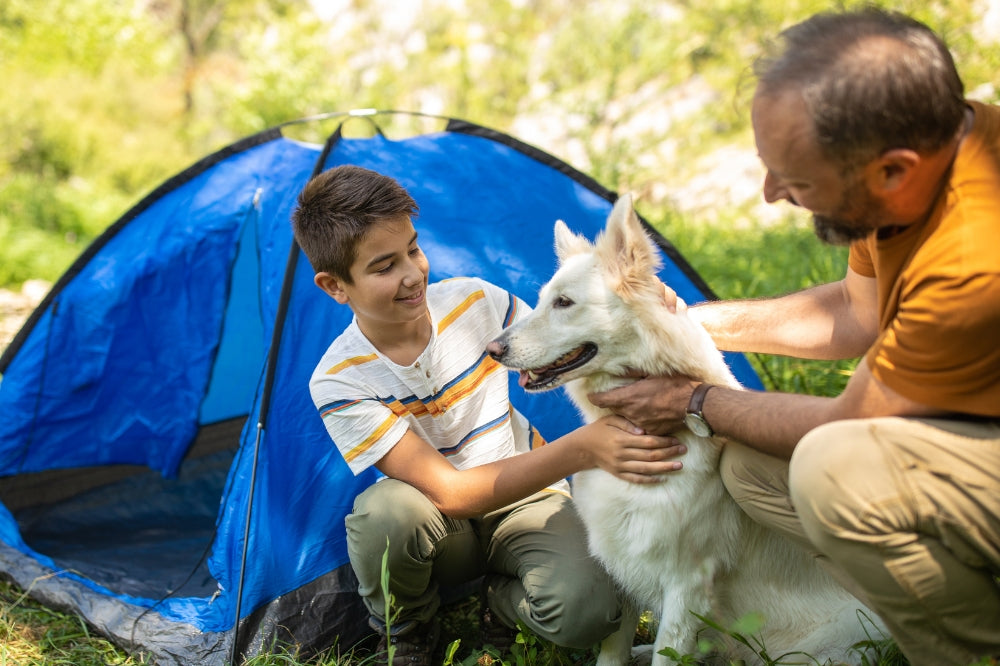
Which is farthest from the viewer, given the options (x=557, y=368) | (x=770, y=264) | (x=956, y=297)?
(x=770, y=264)

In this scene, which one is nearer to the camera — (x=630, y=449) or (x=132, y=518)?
(x=630, y=449)

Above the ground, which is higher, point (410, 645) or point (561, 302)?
point (561, 302)

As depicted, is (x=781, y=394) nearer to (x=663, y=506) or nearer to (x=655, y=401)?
(x=655, y=401)

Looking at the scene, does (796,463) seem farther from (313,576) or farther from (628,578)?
(313,576)

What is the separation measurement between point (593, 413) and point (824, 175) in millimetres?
845

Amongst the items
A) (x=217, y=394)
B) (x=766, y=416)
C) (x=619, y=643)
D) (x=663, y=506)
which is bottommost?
(x=619, y=643)

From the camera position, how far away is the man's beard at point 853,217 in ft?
4.94

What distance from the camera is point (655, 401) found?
6.20ft

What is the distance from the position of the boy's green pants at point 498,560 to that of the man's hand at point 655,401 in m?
0.45

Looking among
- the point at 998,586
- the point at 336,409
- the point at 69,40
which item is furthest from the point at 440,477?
the point at 69,40

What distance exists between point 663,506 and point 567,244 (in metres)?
0.73

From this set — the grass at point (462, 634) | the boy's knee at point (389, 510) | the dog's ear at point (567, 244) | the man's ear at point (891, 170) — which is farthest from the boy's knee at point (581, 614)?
the man's ear at point (891, 170)

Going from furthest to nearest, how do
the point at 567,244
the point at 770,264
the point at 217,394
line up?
the point at 770,264 < the point at 217,394 < the point at 567,244

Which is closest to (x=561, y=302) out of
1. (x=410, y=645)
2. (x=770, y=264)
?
(x=410, y=645)
